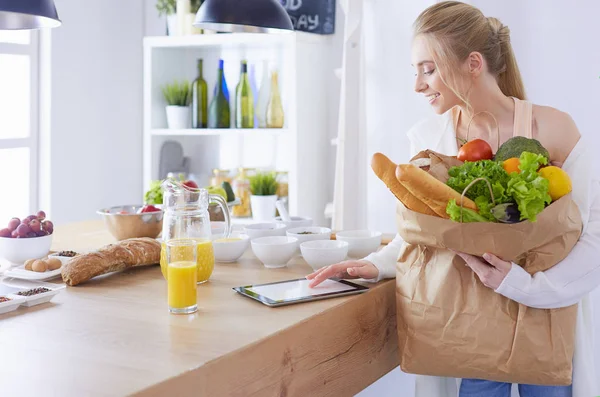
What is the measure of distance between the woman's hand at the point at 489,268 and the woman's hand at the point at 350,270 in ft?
0.83

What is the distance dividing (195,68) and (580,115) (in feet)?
6.91

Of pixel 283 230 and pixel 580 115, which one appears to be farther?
pixel 580 115

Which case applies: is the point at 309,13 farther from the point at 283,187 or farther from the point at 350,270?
the point at 350,270

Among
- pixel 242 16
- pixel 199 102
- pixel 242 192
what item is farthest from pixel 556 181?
pixel 199 102

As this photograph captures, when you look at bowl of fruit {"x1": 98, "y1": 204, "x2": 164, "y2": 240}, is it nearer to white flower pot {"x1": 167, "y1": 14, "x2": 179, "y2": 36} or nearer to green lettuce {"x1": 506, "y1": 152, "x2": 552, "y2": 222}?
green lettuce {"x1": 506, "y1": 152, "x2": 552, "y2": 222}

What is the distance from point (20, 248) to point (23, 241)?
0.02 metres

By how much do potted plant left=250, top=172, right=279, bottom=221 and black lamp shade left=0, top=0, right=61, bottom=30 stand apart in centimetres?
163

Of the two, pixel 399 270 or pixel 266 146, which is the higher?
pixel 266 146

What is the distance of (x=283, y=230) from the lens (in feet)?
6.57

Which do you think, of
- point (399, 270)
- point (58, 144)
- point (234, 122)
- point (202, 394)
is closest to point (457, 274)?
point (399, 270)

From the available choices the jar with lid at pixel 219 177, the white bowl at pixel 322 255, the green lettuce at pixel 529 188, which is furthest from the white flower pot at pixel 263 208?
the green lettuce at pixel 529 188

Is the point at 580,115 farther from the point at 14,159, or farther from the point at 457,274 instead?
the point at 14,159

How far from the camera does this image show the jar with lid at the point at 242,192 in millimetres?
3463

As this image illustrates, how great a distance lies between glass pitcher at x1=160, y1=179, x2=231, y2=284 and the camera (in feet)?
5.04
